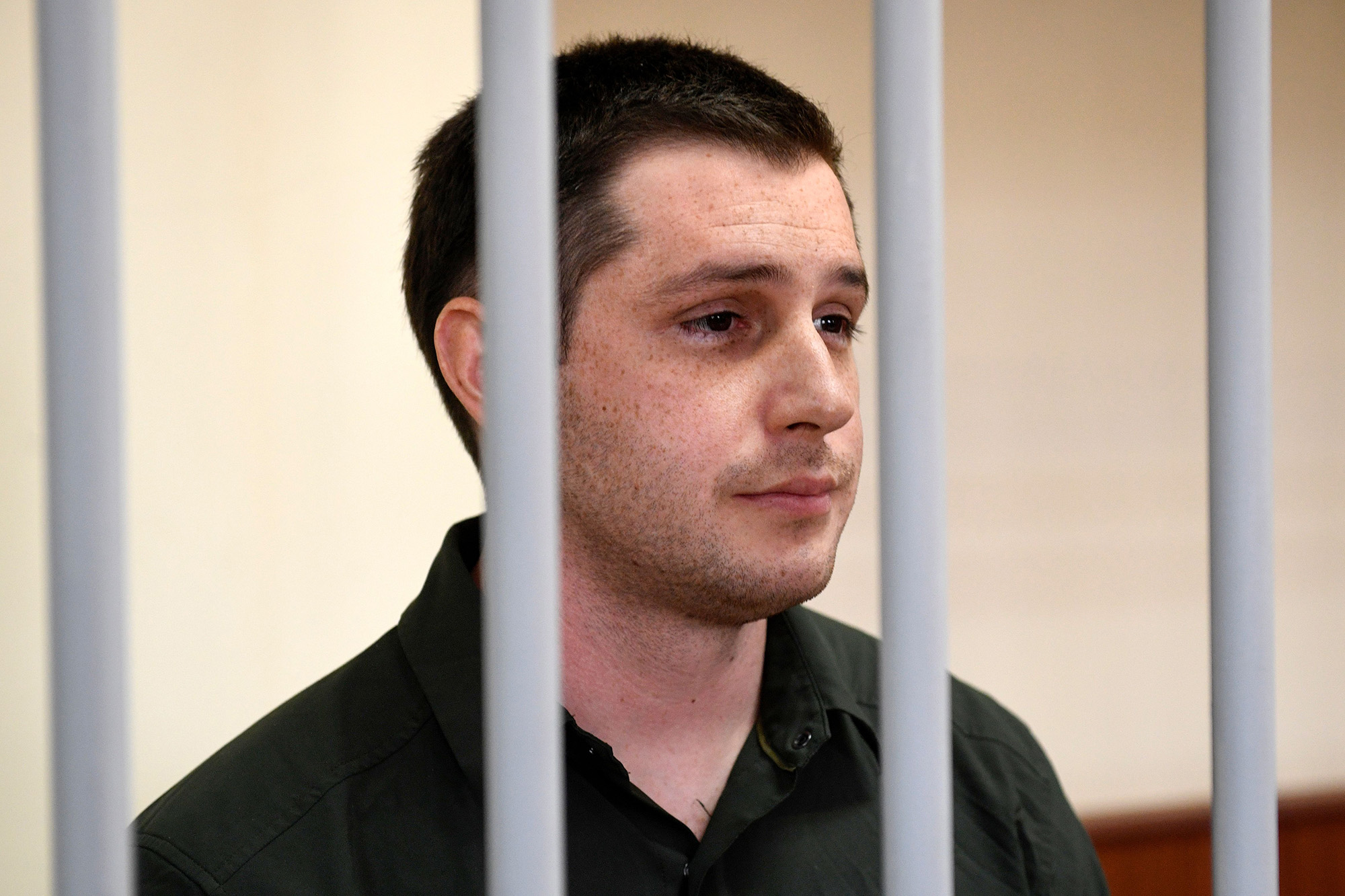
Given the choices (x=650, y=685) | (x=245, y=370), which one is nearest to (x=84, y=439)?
(x=650, y=685)

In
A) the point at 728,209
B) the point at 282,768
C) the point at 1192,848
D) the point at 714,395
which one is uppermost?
the point at 728,209

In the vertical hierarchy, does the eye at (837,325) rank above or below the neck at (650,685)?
above

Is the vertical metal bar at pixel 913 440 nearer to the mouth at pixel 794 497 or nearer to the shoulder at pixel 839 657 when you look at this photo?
the mouth at pixel 794 497

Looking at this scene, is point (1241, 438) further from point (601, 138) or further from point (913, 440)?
point (601, 138)

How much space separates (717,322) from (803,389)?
10 cm

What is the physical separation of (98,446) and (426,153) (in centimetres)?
93

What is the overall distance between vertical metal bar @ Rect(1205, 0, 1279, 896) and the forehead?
0.54 metres

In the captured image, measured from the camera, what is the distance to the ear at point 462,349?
1.01 metres

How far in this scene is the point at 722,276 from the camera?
87 cm

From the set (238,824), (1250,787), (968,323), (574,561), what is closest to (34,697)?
(238,824)

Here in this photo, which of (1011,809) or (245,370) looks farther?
(245,370)

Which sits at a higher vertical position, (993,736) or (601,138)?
(601,138)

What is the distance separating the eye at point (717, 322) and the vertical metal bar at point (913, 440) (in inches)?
22.5

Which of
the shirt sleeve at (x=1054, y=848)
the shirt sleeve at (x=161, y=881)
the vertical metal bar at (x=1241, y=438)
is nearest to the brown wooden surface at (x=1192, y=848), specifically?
the shirt sleeve at (x=1054, y=848)
